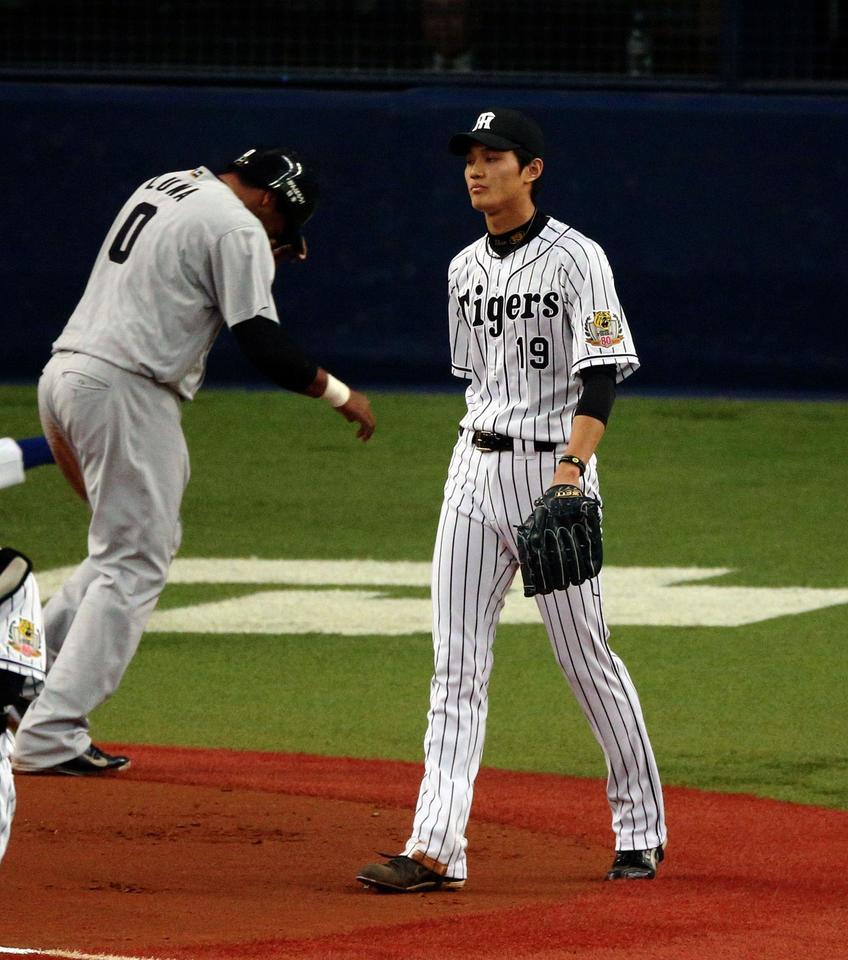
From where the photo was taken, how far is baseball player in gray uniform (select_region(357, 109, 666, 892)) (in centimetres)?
502

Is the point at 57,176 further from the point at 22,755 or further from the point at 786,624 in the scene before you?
the point at 22,755

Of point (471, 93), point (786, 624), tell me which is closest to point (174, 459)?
point (786, 624)

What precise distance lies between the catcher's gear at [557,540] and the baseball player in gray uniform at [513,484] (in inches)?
4.1

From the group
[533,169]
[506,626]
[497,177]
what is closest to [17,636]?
[497,177]

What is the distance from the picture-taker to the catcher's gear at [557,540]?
4.86m

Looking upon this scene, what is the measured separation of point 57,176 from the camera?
1598 cm

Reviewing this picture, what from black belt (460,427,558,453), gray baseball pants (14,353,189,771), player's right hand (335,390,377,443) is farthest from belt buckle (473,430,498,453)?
gray baseball pants (14,353,189,771)

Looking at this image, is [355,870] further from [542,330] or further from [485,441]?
[542,330]

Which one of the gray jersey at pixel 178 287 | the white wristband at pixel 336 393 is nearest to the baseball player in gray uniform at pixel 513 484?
the white wristband at pixel 336 393

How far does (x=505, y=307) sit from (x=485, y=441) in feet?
1.07

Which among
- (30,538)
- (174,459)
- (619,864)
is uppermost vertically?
(174,459)

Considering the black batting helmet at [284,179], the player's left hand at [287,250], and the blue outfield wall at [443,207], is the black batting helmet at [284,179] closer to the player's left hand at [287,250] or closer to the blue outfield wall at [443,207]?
the player's left hand at [287,250]

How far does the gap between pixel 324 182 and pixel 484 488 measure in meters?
11.0

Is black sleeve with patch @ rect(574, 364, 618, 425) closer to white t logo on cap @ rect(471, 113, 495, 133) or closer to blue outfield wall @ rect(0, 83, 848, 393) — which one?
white t logo on cap @ rect(471, 113, 495, 133)
